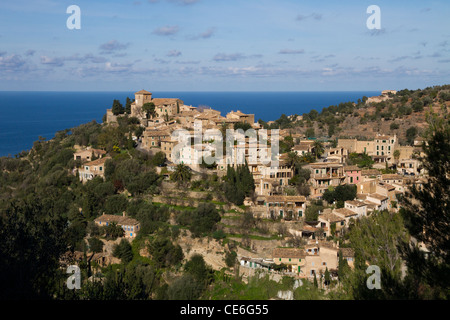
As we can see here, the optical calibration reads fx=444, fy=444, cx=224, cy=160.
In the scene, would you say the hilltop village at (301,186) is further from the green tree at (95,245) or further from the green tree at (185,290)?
the green tree at (185,290)

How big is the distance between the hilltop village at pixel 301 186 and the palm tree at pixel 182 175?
0.25 m

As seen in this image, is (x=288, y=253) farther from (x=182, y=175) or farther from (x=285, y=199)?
(x=182, y=175)

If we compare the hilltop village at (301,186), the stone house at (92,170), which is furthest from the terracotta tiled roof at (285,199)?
the stone house at (92,170)

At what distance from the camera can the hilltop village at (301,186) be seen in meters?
19.5

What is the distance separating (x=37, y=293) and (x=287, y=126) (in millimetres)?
34762

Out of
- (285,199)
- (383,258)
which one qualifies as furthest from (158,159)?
(383,258)

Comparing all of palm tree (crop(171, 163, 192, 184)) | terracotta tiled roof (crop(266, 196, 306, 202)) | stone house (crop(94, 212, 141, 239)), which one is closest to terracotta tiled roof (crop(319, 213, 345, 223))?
terracotta tiled roof (crop(266, 196, 306, 202))

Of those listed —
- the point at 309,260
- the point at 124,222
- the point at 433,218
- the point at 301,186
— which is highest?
the point at 433,218

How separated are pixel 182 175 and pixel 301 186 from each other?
22.3ft

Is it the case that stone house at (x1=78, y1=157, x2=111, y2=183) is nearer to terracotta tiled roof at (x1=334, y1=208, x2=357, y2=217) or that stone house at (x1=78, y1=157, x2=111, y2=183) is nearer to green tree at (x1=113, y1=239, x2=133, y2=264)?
green tree at (x1=113, y1=239, x2=133, y2=264)

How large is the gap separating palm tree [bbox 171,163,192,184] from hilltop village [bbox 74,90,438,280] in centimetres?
25

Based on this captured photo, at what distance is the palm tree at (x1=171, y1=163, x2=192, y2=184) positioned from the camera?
83.6 ft

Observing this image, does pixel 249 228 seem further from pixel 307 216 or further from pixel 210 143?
pixel 210 143

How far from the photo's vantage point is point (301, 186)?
24516mm
